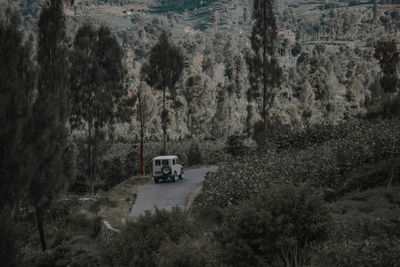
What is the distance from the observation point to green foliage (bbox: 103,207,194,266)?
9.29 metres

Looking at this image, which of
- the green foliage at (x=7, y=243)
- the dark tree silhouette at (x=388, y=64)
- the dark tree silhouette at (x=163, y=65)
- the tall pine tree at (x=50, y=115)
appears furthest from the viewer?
the dark tree silhouette at (x=388, y=64)

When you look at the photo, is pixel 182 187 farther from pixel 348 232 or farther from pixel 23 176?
pixel 348 232

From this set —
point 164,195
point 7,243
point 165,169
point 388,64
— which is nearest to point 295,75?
point 388,64

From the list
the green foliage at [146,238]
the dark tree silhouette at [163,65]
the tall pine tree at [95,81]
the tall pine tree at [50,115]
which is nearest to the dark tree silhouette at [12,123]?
the tall pine tree at [50,115]

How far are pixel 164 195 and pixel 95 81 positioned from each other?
30.5 feet

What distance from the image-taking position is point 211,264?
26.7ft

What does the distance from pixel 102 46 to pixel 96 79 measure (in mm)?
2270

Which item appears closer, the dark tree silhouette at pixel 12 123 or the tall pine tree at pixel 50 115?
the dark tree silhouette at pixel 12 123

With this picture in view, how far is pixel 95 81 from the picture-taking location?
81.2 ft

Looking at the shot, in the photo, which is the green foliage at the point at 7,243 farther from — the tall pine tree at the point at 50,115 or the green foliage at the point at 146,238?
the tall pine tree at the point at 50,115

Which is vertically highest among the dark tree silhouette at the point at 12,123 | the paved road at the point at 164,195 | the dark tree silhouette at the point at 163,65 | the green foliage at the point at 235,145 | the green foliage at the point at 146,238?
the dark tree silhouette at the point at 163,65

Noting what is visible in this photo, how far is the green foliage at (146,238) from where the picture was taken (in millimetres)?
9290

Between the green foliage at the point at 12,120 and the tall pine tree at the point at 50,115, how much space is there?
0.78 meters

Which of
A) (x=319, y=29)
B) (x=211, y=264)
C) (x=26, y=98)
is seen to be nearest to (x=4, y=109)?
(x=26, y=98)
